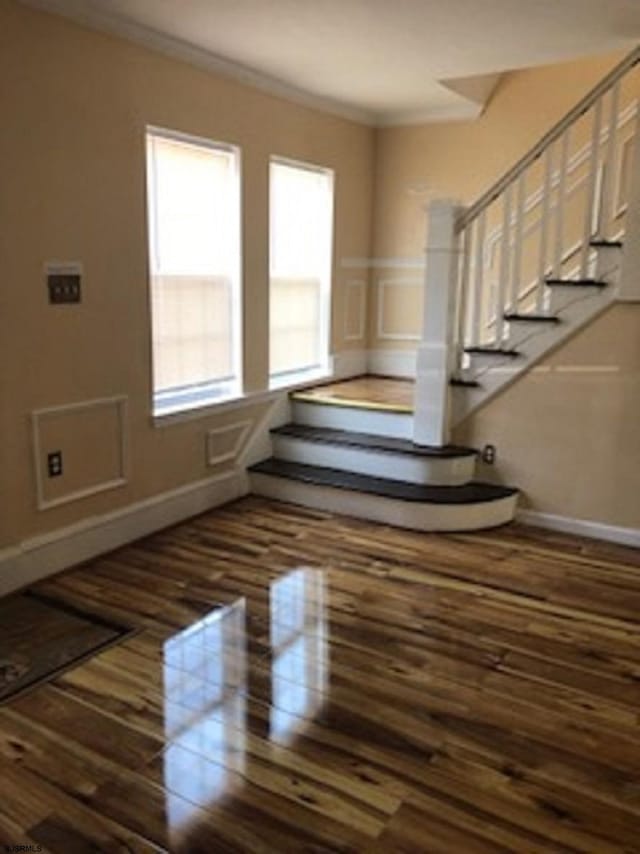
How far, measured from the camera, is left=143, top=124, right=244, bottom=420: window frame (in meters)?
3.72

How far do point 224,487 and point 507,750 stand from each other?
2628mm

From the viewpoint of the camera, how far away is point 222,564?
354 centimetres

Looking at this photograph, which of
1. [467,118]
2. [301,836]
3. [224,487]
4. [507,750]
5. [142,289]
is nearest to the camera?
[301,836]

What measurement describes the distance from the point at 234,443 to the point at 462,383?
1.45 meters

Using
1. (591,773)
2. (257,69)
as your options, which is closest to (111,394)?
(257,69)

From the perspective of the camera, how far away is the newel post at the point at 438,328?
13.3ft

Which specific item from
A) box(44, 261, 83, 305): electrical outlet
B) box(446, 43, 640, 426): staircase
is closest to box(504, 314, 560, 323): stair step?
box(446, 43, 640, 426): staircase

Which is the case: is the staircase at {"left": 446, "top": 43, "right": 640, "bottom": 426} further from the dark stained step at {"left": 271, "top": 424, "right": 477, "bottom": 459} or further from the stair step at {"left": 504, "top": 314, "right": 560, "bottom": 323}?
the dark stained step at {"left": 271, "top": 424, "right": 477, "bottom": 459}

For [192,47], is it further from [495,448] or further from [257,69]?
[495,448]

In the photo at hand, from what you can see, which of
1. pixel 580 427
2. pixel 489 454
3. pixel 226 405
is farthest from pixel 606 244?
pixel 226 405

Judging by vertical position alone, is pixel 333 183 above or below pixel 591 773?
above

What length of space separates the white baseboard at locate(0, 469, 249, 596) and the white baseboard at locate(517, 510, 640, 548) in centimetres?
178

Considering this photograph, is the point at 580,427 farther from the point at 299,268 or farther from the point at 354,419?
the point at 299,268

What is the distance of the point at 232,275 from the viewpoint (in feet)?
14.3
